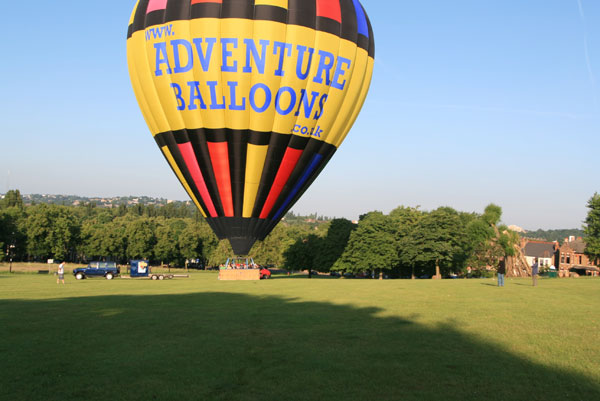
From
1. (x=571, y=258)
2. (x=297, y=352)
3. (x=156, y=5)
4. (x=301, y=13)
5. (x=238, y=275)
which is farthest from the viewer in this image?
(x=571, y=258)

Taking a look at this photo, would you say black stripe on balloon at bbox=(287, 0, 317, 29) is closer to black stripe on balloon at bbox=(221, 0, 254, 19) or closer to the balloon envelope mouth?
black stripe on balloon at bbox=(221, 0, 254, 19)

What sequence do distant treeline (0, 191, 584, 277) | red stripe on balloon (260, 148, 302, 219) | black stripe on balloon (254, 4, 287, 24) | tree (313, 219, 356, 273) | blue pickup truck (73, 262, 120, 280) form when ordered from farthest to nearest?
1. tree (313, 219, 356, 273)
2. distant treeline (0, 191, 584, 277)
3. blue pickup truck (73, 262, 120, 280)
4. red stripe on balloon (260, 148, 302, 219)
5. black stripe on balloon (254, 4, 287, 24)

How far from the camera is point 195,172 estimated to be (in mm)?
35938

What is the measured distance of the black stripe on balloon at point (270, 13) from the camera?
1270 inches

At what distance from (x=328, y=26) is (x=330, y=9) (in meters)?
1.23

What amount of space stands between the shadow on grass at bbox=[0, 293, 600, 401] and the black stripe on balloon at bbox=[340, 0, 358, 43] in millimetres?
21689

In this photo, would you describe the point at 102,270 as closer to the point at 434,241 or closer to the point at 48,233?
the point at 434,241

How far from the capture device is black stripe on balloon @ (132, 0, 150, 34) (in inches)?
1362

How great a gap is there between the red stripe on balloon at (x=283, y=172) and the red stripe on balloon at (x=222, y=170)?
2.82m

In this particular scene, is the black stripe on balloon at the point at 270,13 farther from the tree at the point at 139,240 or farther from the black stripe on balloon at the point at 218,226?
the tree at the point at 139,240

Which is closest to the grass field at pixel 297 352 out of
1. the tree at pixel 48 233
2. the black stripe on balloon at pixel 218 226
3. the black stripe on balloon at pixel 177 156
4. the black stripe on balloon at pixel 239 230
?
the black stripe on balloon at pixel 177 156

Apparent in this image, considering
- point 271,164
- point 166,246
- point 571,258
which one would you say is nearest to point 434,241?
point 271,164

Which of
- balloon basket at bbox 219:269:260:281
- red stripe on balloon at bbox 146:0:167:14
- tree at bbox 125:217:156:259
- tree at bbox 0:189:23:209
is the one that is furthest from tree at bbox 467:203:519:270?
tree at bbox 0:189:23:209

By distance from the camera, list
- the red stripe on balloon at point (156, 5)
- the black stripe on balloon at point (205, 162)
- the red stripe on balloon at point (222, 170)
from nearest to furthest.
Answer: the red stripe on balloon at point (156, 5) → the black stripe on balloon at point (205, 162) → the red stripe on balloon at point (222, 170)
